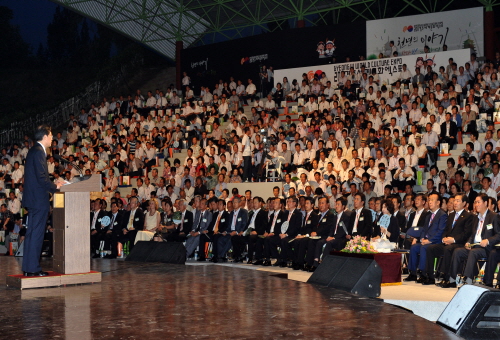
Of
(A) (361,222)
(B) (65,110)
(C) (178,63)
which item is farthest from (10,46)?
(A) (361,222)

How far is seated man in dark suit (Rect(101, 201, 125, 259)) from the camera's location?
12.4 metres

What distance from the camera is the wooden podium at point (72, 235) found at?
628 centimetres

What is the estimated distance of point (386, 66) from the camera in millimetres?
17797

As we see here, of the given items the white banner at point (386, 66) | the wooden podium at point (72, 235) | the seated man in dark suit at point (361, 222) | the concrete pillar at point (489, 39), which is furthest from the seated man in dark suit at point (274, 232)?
the concrete pillar at point (489, 39)

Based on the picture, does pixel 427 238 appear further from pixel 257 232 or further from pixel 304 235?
pixel 257 232

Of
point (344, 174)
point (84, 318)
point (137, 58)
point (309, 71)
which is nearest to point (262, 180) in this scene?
point (344, 174)

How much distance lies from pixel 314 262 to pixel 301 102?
8.72m

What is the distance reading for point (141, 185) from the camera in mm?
15703

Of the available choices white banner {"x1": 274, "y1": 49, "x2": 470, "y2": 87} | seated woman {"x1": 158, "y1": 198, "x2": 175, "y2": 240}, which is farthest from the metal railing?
seated woman {"x1": 158, "y1": 198, "x2": 175, "y2": 240}

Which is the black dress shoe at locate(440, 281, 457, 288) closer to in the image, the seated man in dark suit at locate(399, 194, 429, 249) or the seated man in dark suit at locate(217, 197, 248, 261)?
the seated man in dark suit at locate(399, 194, 429, 249)

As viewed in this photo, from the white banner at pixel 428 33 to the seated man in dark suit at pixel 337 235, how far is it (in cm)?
900

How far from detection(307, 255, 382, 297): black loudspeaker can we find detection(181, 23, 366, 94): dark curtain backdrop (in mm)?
13855

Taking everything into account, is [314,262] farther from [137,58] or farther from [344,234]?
[137,58]

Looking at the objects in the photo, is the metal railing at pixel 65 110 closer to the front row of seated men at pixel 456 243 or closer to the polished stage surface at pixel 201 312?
the polished stage surface at pixel 201 312
